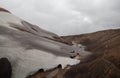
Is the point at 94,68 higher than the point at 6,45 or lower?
lower

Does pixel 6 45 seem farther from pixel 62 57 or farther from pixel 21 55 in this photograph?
pixel 62 57

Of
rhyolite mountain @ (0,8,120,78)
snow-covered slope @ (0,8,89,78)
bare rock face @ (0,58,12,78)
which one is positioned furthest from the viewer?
snow-covered slope @ (0,8,89,78)

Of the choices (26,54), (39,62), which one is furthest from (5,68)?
(26,54)

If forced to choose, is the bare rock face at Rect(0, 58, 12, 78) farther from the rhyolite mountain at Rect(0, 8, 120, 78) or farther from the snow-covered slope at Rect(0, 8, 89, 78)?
the snow-covered slope at Rect(0, 8, 89, 78)

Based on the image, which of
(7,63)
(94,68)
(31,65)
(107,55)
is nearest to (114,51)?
(107,55)

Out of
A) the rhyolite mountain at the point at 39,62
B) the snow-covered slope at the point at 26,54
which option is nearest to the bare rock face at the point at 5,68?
the rhyolite mountain at the point at 39,62

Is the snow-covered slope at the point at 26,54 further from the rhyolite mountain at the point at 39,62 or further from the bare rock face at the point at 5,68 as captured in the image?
the bare rock face at the point at 5,68

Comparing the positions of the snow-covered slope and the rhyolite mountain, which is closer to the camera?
the rhyolite mountain

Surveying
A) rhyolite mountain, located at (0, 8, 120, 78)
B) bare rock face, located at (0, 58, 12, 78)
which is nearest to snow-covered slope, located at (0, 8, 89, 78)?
rhyolite mountain, located at (0, 8, 120, 78)

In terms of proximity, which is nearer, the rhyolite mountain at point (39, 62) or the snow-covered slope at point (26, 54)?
the rhyolite mountain at point (39, 62)

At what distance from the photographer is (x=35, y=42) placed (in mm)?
32625

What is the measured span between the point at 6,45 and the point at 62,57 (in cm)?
681

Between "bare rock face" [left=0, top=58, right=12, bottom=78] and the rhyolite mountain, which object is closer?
"bare rock face" [left=0, top=58, right=12, bottom=78]

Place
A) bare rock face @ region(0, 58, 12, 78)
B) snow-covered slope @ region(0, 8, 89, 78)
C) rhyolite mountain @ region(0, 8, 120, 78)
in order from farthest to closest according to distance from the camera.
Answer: snow-covered slope @ region(0, 8, 89, 78), rhyolite mountain @ region(0, 8, 120, 78), bare rock face @ region(0, 58, 12, 78)
